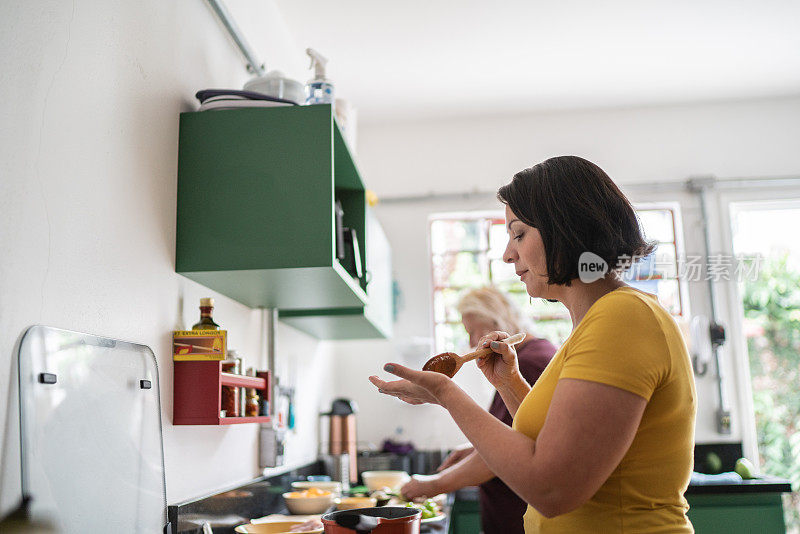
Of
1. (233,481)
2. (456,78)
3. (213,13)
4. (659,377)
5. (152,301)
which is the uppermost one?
(456,78)

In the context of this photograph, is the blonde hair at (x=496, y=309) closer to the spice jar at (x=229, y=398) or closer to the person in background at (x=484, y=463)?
the person in background at (x=484, y=463)

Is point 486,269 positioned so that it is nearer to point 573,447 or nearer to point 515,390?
point 515,390

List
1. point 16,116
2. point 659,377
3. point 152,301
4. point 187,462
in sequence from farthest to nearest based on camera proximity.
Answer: point 187,462 → point 152,301 → point 16,116 → point 659,377

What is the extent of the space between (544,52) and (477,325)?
4.53 ft

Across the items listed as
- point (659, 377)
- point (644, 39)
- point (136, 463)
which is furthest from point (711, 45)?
point (136, 463)

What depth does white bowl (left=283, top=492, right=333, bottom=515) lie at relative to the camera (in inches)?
82.2

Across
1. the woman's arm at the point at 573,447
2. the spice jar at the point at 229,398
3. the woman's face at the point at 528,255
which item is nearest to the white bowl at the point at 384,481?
the spice jar at the point at 229,398

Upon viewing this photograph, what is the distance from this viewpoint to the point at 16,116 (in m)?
1.09

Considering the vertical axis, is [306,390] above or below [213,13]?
below

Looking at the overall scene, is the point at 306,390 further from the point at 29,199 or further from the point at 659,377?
the point at 659,377

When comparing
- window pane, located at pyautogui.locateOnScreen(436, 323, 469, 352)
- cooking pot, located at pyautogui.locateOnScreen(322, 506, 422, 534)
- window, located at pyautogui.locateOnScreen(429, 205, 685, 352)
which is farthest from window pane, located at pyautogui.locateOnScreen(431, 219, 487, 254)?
cooking pot, located at pyautogui.locateOnScreen(322, 506, 422, 534)

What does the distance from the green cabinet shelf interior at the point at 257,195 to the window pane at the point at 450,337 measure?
210 centimetres

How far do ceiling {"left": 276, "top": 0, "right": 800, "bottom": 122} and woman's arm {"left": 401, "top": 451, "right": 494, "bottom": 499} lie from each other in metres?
1.76

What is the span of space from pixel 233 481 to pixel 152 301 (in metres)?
0.72
